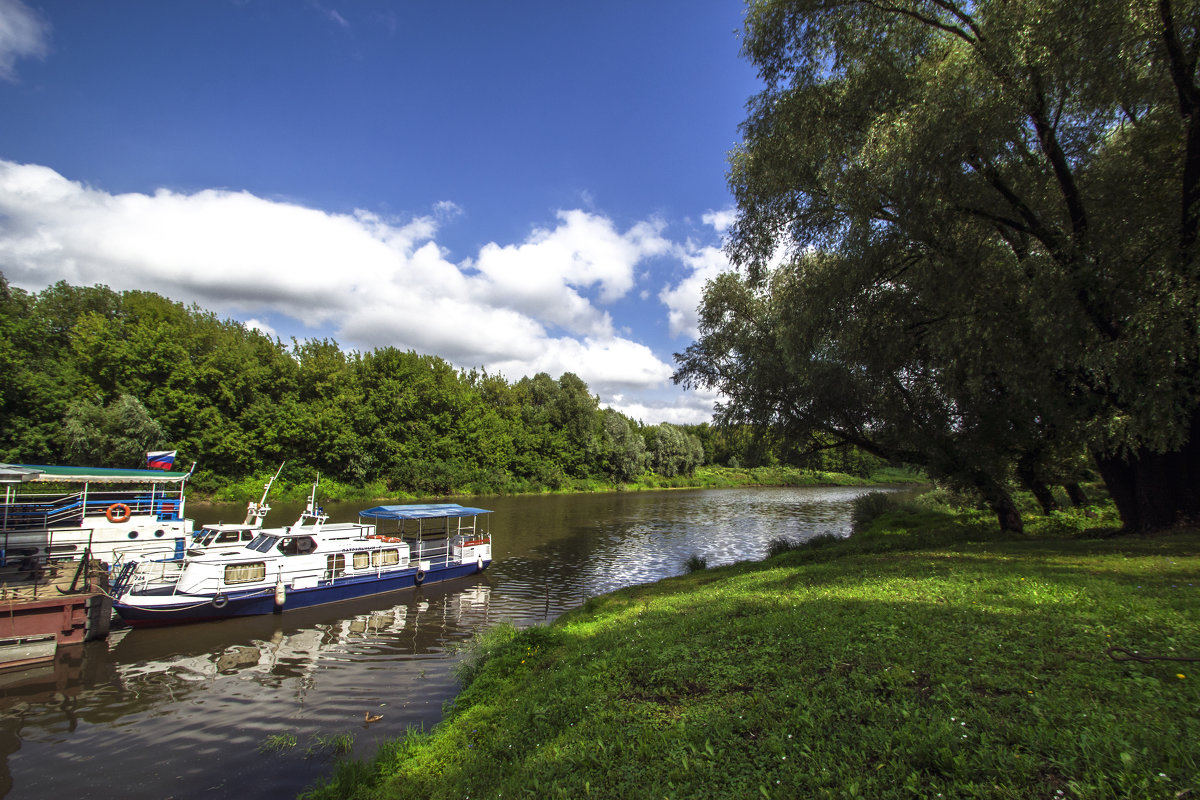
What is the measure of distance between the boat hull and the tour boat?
3cm

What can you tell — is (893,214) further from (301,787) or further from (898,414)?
(301,787)

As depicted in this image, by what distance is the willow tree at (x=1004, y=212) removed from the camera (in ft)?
39.5

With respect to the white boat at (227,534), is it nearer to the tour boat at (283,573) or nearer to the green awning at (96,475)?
the tour boat at (283,573)

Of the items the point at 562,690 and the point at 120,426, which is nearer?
the point at 562,690

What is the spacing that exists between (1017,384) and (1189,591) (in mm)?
6913

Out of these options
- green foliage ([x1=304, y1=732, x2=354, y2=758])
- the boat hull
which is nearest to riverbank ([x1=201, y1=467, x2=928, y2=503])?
green foliage ([x1=304, y1=732, x2=354, y2=758])

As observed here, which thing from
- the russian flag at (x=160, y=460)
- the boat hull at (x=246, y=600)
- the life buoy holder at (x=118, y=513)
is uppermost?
the russian flag at (x=160, y=460)

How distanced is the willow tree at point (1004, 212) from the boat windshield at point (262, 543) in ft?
68.8

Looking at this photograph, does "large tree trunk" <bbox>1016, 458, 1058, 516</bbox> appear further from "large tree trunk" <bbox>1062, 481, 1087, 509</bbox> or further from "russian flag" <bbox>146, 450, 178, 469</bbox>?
"russian flag" <bbox>146, 450, 178, 469</bbox>

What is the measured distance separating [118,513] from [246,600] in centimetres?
958

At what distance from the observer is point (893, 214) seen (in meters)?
15.3

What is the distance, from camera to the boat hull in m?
16.7

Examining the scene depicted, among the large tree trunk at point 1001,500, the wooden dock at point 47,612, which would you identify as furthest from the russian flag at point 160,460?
the large tree trunk at point 1001,500

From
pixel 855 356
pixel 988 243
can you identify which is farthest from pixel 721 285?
pixel 988 243
